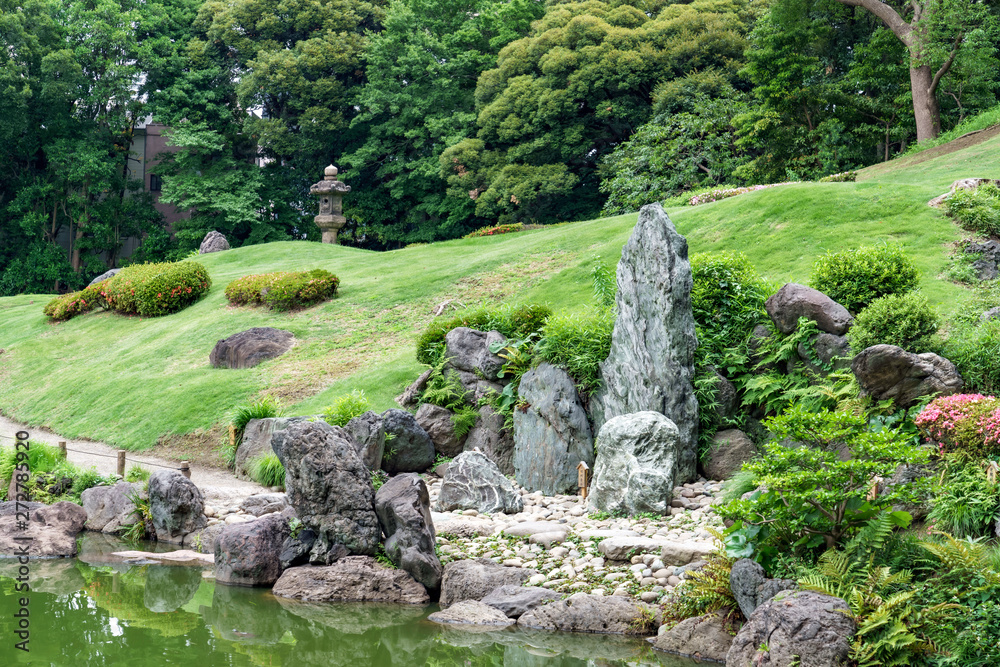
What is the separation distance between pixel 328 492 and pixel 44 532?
3935 mm

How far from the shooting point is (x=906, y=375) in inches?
353

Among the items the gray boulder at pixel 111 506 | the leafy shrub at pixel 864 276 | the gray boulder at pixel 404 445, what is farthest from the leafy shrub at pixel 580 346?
the gray boulder at pixel 111 506

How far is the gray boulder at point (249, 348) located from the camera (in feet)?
57.2

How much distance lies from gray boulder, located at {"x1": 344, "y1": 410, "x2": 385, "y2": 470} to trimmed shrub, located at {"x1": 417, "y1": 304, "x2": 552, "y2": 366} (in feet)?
7.22

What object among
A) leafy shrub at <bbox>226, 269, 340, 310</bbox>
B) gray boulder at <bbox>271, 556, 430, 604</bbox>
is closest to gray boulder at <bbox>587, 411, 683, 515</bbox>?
gray boulder at <bbox>271, 556, 430, 604</bbox>

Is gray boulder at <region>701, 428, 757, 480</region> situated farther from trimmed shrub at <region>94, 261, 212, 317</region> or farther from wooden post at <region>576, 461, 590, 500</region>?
trimmed shrub at <region>94, 261, 212, 317</region>

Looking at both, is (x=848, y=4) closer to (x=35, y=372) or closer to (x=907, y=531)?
(x=907, y=531)

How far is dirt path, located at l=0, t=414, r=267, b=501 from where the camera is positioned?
1183 cm

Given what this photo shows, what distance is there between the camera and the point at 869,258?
11.1 meters

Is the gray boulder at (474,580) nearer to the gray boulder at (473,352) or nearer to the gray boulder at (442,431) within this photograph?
the gray boulder at (442,431)

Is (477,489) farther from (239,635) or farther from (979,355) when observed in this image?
(979,355)

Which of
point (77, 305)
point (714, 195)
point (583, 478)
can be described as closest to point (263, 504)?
point (583, 478)

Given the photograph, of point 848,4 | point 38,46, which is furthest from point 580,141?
point 38,46

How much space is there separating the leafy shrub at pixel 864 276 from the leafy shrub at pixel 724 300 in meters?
0.93
